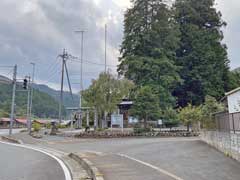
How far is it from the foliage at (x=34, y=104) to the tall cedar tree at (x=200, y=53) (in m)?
55.5

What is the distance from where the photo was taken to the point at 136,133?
101 ft

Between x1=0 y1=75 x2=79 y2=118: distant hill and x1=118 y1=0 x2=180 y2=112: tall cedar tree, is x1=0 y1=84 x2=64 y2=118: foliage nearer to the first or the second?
x1=0 y1=75 x2=79 y2=118: distant hill

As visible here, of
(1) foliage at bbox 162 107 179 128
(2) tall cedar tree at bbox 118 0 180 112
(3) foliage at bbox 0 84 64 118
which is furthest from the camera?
(3) foliage at bbox 0 84 64 118

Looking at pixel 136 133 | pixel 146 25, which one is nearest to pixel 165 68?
pixel 146 25

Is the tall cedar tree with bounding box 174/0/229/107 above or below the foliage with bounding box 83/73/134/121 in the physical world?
above

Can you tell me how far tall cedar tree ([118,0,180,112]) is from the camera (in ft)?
125

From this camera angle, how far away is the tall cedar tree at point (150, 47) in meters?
38.0

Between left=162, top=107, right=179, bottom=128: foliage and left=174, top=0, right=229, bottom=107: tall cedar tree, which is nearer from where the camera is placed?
left=162, top=107, right=179, bottom=128: foliage

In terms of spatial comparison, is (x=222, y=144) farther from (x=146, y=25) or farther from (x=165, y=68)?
(x=146, y=25)

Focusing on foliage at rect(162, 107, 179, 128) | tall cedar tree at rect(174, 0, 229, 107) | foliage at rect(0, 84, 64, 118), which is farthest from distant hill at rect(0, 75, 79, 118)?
foliage at rect(162, 107, 179, 128)

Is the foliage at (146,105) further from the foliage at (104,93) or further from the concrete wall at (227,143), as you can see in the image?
the concrete wall at (227,143)

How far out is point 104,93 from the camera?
31406 mm

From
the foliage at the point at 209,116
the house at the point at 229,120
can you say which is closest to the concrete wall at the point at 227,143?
the house at the point at 229,120

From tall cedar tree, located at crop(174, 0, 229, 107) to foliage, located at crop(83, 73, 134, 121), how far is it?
1564cm
